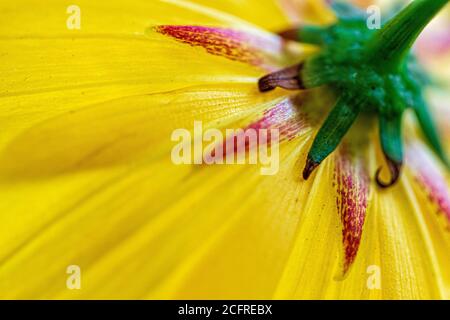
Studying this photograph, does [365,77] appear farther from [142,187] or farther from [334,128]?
[142,187]

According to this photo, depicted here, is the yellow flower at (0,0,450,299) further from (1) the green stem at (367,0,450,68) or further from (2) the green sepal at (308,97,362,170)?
(1) the green stem at (367,0,450,68)

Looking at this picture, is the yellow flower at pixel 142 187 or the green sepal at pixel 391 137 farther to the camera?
the green sepal at pixel 391 137

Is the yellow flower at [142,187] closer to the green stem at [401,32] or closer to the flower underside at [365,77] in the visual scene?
the flower underside at [365,77]

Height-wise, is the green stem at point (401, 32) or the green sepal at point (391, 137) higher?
the green stem at point (401, 32)

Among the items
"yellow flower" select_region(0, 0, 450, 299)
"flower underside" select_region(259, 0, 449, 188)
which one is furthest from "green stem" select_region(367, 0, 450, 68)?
"yellow flower" select_region(0, 0, 450, 299)

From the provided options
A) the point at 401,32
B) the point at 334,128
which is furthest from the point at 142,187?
the point at 401,32

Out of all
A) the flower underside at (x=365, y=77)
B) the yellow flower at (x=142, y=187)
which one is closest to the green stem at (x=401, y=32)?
the flower underside at (x=365, y=77)
